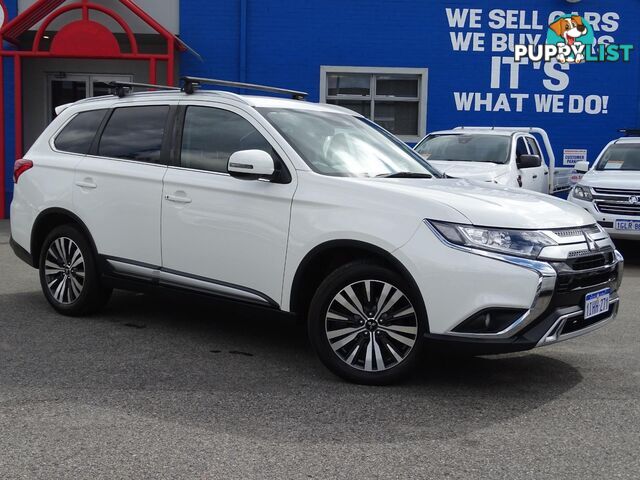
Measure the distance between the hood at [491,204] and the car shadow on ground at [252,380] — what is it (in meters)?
1.03

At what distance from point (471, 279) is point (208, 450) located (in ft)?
5.47

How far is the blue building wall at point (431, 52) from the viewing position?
51.2 ft

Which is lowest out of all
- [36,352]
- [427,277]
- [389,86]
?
[36,352]

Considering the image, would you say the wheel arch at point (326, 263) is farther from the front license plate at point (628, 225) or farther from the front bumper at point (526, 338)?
the front license plate at point (628, 225)

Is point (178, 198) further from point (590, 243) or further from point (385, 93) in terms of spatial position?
point (385, 93)

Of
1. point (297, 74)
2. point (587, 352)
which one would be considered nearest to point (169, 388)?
point (587, 352)

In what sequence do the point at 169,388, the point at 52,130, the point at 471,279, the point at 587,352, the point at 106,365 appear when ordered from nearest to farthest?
the point at 471,279 < the point at 169,388 < the point at 106,365 < the point at 587,352 < the point at 52,130

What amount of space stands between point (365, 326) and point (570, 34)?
13.1m

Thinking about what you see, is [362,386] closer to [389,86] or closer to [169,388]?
[169,388]

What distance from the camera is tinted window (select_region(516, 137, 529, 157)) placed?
38.0 feet

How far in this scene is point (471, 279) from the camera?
14.1 ft

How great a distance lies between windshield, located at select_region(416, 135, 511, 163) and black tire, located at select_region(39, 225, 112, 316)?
6315 mm

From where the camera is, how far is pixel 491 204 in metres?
4.59

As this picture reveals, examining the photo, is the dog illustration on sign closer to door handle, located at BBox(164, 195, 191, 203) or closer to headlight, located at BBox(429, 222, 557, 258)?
door handle, located at BBox(164, 195, 191, 203)
